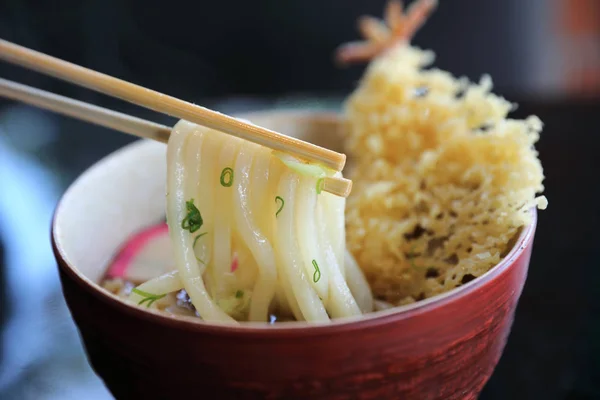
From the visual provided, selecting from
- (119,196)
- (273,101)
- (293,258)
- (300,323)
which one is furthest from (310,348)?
(273,101)

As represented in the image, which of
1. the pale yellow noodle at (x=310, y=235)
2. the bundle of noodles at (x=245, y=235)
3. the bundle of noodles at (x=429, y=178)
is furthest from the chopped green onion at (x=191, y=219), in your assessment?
the bundle of noodles at (x=429, y=178)

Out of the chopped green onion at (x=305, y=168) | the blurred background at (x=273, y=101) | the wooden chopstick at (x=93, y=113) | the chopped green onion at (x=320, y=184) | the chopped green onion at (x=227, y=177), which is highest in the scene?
the chopped green onion at (x=305, y=168)

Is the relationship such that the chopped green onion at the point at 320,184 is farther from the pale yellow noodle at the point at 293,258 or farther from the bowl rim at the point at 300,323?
the bowl rim at the point at 300,323

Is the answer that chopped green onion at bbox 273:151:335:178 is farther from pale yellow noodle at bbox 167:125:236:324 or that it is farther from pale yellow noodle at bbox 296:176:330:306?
pale yellow noodle at bbox 167:125:236:324

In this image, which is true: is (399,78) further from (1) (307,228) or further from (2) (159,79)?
(2) (159,79)

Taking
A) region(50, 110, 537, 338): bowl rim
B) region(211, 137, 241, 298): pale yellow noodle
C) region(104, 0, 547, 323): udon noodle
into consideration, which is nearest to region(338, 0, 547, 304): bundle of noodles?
region(104, 0, 547, 323): udon noodle
